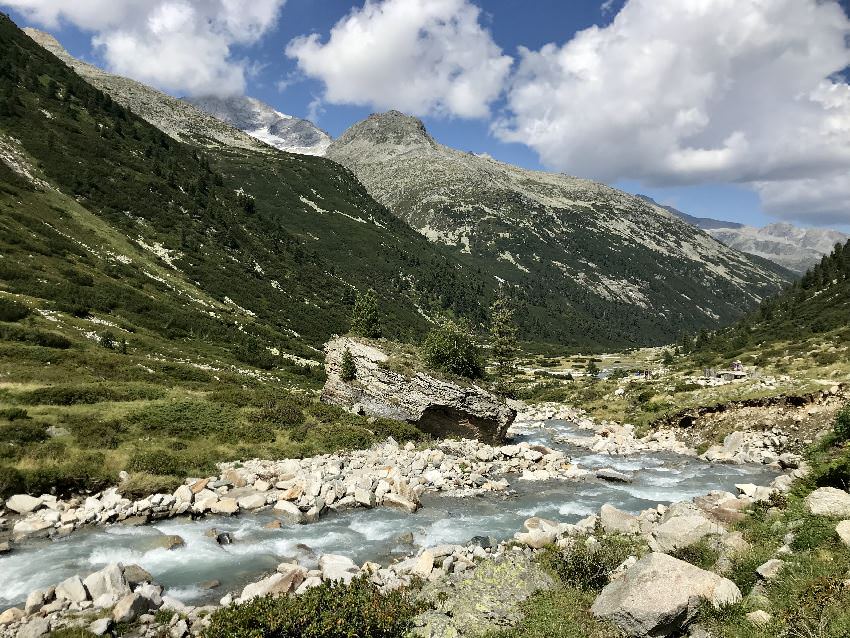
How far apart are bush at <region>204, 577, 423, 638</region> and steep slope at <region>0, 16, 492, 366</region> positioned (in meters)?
51.8

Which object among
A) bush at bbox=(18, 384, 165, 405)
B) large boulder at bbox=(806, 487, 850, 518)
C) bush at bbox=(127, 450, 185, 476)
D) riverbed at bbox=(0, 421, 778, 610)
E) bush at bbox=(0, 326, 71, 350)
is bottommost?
riverbed at bbox=(0, 421, 778, 610)

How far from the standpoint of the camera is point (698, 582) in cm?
1189

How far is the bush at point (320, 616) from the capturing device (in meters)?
12.0

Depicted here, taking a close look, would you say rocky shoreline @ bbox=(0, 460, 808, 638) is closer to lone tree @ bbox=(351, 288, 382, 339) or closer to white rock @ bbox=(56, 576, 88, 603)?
white rock @ bbox=(56, 576, 88, 603)

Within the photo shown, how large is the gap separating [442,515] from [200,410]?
68.4ft

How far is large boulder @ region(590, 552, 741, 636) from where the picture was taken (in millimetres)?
11242

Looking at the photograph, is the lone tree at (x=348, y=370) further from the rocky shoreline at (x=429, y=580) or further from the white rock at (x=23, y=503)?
the rocky shoreline at (x=429, y=580)

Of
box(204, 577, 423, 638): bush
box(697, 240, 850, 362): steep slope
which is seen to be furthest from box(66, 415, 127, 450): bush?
box(697, 240, 850, 362): steep slope

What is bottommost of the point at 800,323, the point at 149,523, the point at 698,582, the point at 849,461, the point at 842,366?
the point at 149,523

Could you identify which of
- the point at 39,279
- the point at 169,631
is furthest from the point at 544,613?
the point at 39,279

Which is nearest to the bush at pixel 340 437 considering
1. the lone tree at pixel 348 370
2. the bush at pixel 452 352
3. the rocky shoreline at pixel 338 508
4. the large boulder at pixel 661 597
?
the rocky shoreline at pixel 338 508

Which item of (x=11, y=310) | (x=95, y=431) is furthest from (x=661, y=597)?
(x=11, y=310)

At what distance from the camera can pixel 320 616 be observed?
12.5m

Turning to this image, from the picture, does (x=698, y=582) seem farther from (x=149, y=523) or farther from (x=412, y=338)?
(x=412, y=338)
